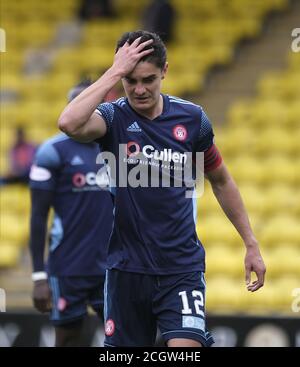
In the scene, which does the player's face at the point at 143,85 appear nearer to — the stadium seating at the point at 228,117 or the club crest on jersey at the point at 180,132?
the club crest on jersey at the point at 180,132

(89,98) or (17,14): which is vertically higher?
(17,14)

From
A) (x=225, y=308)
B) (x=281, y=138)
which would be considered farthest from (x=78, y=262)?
(x=281, y=138)

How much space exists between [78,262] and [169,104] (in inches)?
68.4

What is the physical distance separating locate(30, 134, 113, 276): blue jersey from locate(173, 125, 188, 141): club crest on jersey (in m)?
1.46

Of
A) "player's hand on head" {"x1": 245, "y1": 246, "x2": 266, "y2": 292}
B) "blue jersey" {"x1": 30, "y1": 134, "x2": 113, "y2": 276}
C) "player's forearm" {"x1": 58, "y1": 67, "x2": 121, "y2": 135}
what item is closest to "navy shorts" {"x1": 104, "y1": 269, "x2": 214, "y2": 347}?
"player's hand on head" {"x1": 245, "y1": 246, "x2": 266, "y2": 292}

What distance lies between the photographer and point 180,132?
18.4 feet

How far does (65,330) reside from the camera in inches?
280

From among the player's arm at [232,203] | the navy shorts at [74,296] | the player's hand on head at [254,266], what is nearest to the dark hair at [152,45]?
the player's arm at [232,203]

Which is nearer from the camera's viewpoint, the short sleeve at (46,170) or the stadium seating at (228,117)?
the short sleeve at (46,170)

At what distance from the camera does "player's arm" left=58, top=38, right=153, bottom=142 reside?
206 inches

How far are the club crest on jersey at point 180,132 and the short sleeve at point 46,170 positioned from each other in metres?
1.59

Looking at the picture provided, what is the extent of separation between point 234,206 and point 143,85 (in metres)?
0.90

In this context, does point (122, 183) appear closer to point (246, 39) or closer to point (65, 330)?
point (65, 330)

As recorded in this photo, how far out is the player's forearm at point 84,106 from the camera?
205 inches
